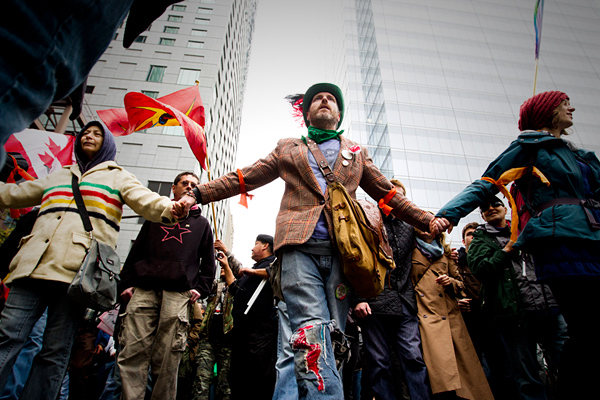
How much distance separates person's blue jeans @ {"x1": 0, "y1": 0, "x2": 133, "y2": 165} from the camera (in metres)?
0.54

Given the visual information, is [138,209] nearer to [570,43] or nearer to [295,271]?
[295,271]

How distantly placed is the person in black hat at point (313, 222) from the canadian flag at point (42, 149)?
5808 mm

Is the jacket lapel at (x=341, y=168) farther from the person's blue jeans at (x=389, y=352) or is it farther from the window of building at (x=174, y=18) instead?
the window of building at (x=174, y=18)

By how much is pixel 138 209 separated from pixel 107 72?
28.4 meters

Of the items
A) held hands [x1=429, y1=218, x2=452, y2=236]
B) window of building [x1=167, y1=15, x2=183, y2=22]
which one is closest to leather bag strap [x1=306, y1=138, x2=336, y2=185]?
held hands [x1=429, y1=218, x2=452, y2=236]

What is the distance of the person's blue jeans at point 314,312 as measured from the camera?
4.79 ft

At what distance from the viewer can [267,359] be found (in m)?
3.52

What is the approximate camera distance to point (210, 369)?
3912mm

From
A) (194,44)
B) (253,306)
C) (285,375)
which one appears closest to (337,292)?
(285,375)

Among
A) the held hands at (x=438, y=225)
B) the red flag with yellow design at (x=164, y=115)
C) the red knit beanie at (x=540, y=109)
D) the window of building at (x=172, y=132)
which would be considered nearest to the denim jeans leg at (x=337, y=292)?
the held hands at (x=438, y=225)

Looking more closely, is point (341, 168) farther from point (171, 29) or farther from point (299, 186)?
point (171, 29)

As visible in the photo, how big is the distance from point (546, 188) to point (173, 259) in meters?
3.31

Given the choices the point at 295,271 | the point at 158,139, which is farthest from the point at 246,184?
the point at 158,139

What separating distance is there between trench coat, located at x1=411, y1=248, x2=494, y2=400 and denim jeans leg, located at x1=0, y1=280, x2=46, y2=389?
3276 millimetres
